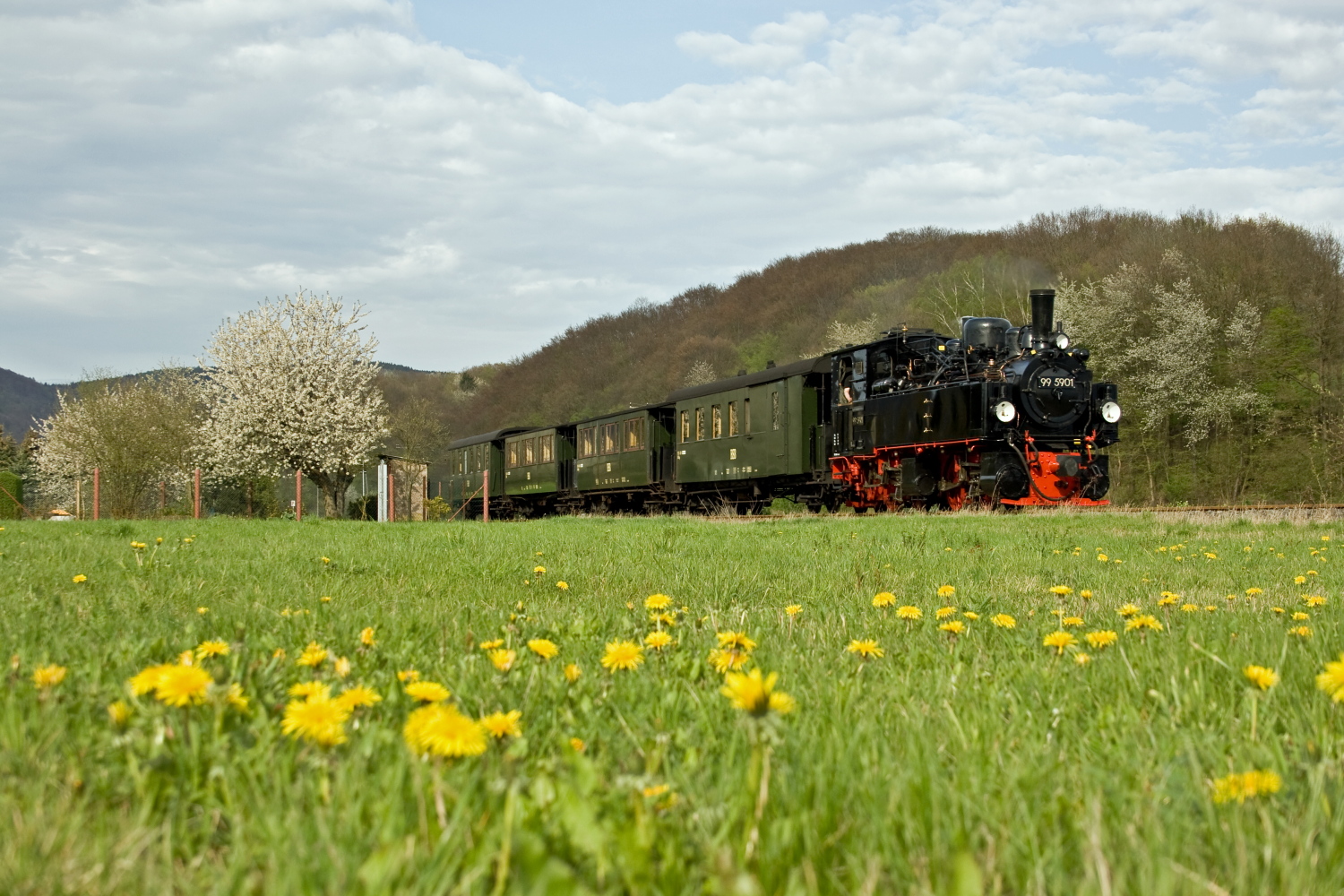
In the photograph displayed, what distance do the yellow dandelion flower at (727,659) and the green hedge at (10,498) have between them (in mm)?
30521

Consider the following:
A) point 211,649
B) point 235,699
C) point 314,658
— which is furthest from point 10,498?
point 235,699

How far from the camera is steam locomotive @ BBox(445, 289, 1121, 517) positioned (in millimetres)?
18891

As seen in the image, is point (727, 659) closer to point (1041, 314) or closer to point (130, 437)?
point (1041, 314)

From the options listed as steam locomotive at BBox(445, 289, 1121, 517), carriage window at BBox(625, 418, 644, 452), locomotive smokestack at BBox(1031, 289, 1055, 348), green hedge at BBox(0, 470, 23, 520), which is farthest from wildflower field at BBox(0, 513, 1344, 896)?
green hedge at BBox(0, 470, 23, 520)

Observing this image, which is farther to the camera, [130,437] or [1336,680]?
[130,437]

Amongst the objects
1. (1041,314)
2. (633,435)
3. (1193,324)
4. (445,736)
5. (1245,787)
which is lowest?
(1245,787)

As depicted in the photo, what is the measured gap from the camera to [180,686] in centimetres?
191

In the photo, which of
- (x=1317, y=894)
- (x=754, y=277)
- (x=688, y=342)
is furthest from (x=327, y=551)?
(x=754, y=277)

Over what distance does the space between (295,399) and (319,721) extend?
44474mm

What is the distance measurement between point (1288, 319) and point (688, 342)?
46.7 m

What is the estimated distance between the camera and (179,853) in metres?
1.61

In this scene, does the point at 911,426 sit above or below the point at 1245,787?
above

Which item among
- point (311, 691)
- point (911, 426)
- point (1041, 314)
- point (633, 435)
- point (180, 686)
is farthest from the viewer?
point (633, 435)

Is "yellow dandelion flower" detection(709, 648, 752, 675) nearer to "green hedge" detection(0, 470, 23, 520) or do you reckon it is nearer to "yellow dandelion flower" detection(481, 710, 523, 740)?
"yellow dandelion flower" detection(481, 710, 523, 740)
